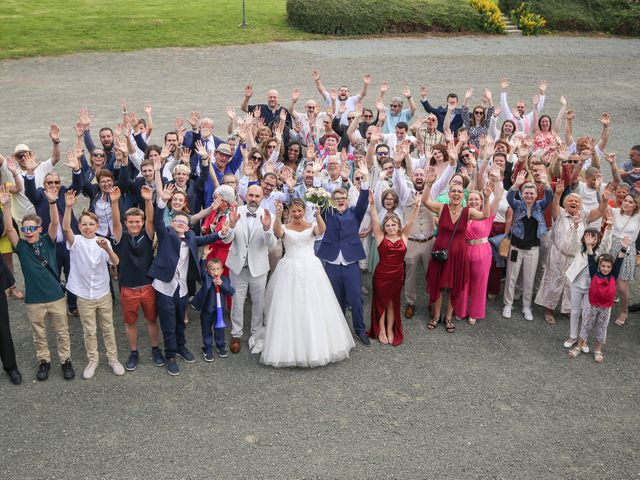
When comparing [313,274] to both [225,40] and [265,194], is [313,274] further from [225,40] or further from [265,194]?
[225,40]

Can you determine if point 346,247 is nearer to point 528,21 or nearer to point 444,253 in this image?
point 444,253

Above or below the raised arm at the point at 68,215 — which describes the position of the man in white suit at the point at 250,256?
below

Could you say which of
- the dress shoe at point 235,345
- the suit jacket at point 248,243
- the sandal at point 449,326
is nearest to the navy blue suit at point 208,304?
the dress shoe at point 235,345

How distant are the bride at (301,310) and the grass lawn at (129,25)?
20.8 metres

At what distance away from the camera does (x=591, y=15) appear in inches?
1198

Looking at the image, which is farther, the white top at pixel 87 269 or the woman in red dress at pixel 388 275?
the woman in red dress at pixel 388 275

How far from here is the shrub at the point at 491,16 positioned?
1148 inches

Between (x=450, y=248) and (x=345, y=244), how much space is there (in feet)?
4.97

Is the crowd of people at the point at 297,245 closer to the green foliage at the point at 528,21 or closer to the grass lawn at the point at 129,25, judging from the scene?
the grass lawn at the point at 129,25

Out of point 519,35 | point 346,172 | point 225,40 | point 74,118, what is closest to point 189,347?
point 346,172

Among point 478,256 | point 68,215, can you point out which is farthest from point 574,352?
point 68,215

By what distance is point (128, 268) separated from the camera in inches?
301

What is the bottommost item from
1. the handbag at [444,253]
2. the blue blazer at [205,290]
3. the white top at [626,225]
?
the blue blazer at [205,290]

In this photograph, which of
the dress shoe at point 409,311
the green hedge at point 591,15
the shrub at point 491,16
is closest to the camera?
the dress shoe at point 409,311
